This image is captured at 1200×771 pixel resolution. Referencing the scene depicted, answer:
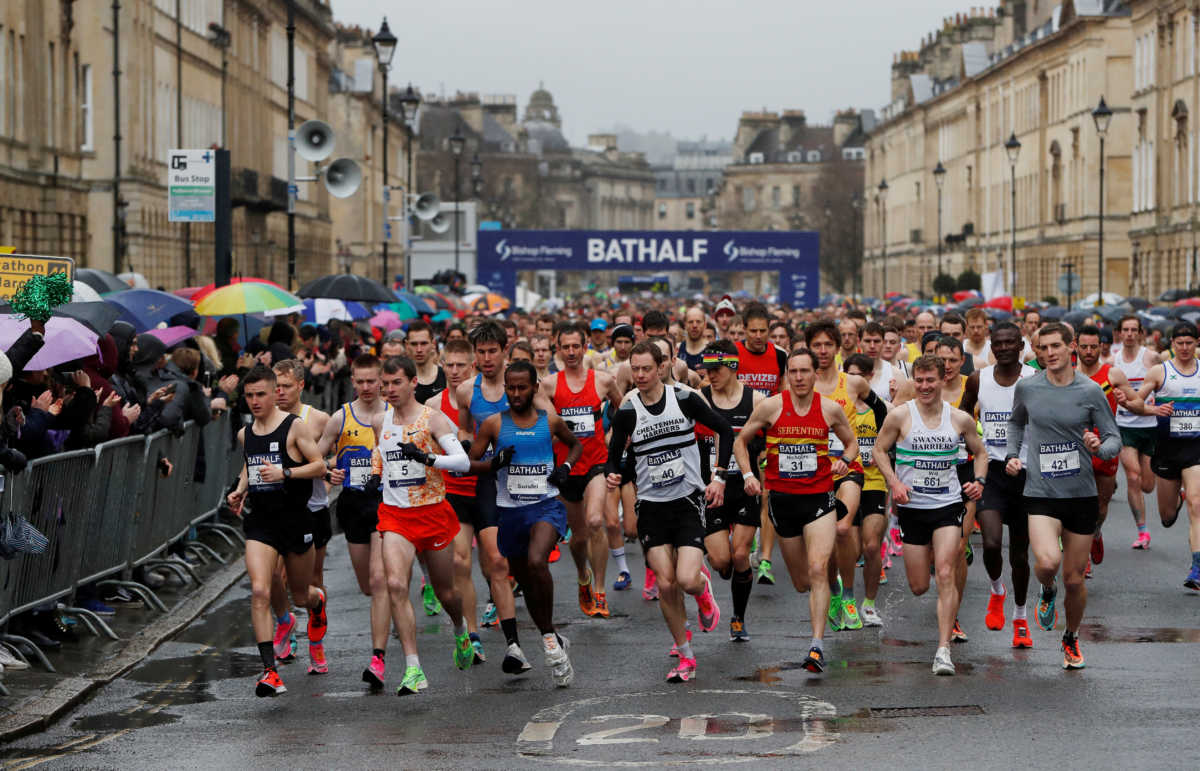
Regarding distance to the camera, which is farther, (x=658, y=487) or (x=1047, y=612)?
(x=1047, y=612)

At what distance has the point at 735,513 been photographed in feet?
42.2

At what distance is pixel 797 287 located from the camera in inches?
2500

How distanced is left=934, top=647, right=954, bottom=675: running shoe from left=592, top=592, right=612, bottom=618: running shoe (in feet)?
10.7

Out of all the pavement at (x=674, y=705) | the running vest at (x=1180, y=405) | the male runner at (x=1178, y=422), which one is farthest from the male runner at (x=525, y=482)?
the running vest at (x=1180, y=405)

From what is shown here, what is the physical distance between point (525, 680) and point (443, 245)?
67.5 meters

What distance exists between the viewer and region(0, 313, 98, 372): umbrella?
1238 centimetres

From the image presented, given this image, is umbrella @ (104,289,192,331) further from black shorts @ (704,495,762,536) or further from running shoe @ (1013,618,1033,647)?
running shoe @ (1013,618,1033,647)

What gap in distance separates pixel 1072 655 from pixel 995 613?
158 cm

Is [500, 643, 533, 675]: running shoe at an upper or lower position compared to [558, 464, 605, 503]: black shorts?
lower

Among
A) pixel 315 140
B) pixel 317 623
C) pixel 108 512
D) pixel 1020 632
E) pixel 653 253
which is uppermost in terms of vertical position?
pixel 315 140

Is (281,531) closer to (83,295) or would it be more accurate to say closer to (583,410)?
(583,410)

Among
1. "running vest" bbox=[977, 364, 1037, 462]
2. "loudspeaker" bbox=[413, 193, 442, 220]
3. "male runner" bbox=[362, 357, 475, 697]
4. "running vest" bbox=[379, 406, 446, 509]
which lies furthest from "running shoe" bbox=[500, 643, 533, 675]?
"loudspeaker" bbox=[413, 193, 442, 220]

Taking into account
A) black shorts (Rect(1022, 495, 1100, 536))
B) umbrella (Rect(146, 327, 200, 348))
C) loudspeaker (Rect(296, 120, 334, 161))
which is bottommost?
black shorts (Rect(1022, 495, 1100, 536))

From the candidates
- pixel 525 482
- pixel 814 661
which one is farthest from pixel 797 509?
pixel 525 482
